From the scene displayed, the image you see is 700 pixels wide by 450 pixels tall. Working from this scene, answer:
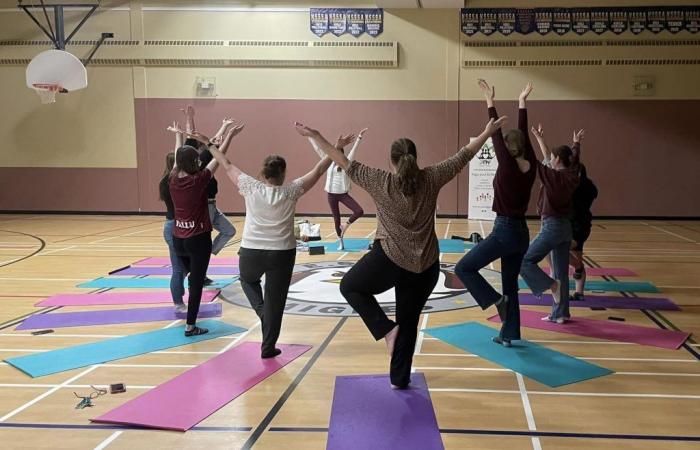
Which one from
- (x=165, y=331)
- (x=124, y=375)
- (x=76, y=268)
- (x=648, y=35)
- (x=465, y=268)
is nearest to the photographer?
(x=124, y=375)

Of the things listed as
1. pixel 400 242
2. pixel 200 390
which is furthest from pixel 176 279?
pixel 400 242

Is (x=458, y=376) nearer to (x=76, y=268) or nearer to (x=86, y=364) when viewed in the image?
(x=86, y=364)

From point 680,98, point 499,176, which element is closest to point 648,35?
point 680,98

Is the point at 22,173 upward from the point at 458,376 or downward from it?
upward

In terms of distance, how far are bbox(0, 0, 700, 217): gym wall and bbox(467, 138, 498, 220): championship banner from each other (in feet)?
1.26

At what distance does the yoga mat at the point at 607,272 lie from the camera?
8.09 meters

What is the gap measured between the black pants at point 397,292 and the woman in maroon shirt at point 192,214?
72.5 inches

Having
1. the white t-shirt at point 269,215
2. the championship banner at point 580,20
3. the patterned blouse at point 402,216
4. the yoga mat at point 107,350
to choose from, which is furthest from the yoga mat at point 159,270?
the championship banner at point 580,20

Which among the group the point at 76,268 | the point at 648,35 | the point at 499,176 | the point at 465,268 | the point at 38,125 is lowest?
the point at 76,268

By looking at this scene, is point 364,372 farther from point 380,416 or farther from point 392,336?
point 380,416

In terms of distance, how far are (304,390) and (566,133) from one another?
12.8 m

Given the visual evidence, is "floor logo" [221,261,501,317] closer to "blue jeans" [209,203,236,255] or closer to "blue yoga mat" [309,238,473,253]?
"blue jeans" [209,203,236,255]

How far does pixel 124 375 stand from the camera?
175 inches

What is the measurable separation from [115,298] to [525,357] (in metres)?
4.52
